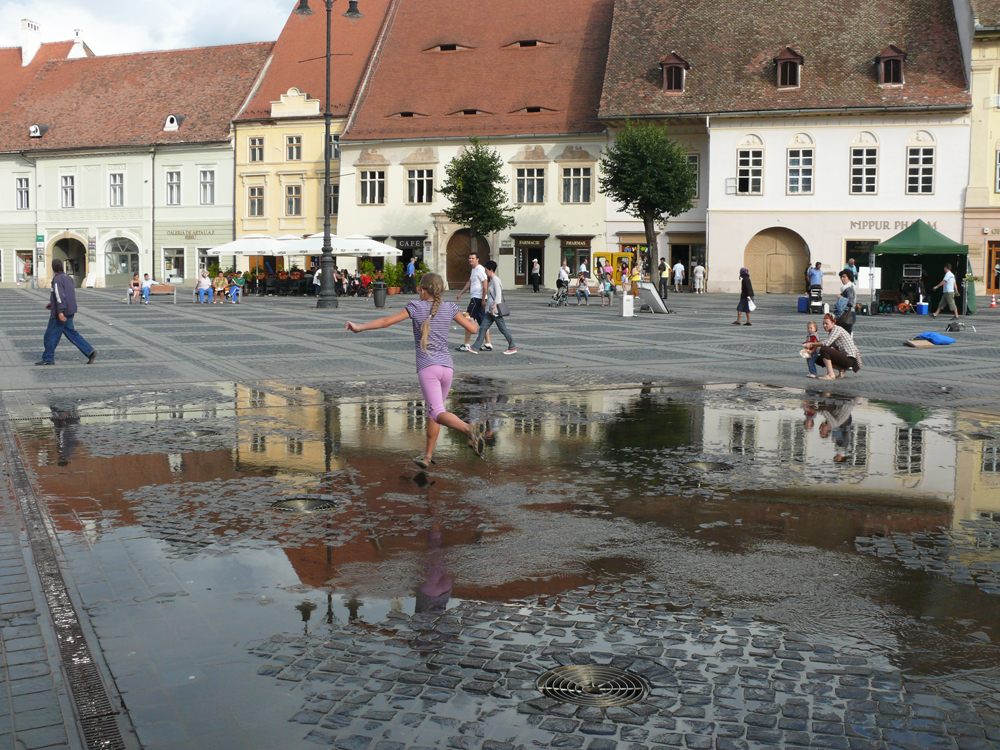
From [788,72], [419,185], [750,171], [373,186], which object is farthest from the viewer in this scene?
[373,186]

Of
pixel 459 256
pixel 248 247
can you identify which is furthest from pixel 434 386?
pixel 459 256

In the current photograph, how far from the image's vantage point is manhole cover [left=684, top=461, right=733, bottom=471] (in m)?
8.71

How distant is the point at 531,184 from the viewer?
171ft

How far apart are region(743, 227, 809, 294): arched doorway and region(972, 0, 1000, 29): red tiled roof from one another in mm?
11087

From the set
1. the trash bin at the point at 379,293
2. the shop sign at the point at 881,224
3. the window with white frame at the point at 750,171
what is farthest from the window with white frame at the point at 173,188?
the shop sign at the point at 881,224

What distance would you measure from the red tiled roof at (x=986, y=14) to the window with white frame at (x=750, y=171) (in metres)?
9.81

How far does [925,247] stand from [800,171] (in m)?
15.4

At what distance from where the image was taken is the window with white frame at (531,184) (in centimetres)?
5175

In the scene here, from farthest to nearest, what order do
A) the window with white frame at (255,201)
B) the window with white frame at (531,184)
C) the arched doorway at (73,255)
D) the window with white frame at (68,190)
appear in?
the arched doorway at (73,255) < the window with white frame at (68,190) < the window with white frame at (255,201) < the window with white frame at (531,184)

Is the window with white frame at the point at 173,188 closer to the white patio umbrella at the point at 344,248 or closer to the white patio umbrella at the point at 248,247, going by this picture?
the white patio umbrella at the point at 248,247

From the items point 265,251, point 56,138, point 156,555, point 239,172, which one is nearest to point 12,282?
point 56,138

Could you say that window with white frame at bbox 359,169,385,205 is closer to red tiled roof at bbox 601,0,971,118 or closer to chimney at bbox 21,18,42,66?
red tiled roof at bbox 601,0,971,118

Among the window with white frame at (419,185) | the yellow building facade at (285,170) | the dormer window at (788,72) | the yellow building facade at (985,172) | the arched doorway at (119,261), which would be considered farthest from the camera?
the arched doorway at (119,261)

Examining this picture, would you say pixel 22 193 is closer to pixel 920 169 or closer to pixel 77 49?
pixel 77 49
